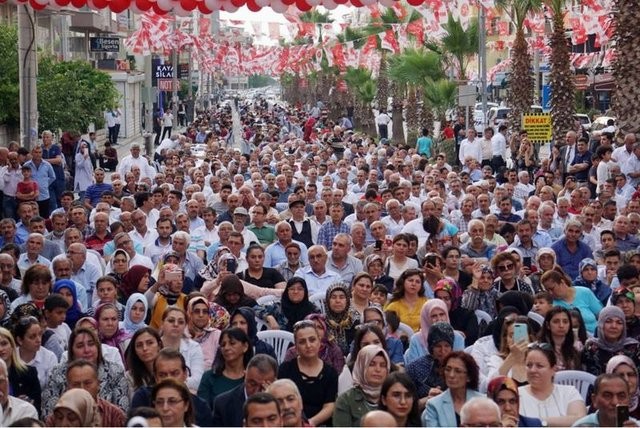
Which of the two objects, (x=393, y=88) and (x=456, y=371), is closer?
(x=456, y=371)

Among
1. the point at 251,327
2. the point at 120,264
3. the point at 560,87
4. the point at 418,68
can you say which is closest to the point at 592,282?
the point at 251,327

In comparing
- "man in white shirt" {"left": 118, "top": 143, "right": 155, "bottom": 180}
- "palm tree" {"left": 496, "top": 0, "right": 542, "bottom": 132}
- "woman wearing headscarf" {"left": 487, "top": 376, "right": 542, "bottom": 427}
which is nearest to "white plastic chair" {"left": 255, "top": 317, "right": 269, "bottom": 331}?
"woman wearing headscarf" {"left": 487, "top": 376, "right": 542, "bottom": 427}

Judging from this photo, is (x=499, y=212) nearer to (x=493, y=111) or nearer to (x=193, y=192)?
(x=193, y=192)

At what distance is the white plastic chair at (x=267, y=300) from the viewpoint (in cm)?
1237

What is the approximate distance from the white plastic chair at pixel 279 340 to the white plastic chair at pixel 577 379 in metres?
2.40

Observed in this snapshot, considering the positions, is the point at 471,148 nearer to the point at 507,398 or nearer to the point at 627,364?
the point at 627,364

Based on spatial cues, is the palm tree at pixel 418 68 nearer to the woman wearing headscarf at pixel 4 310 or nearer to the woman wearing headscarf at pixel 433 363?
the woman wearing headscarf at pixel 4 310

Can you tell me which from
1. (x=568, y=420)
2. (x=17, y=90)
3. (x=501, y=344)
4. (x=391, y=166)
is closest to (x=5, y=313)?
(x=501, y=344)

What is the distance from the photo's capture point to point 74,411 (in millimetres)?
7500

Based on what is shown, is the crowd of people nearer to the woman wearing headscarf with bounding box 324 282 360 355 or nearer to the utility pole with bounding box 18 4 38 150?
the woman wearing headscarf with bounding box 324 282 360 355

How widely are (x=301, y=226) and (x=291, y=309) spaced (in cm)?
597

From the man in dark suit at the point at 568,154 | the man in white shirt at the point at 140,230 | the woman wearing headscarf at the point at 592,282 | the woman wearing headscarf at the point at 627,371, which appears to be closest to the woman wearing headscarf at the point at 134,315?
the woman wearing headscarf at the point at 627,371

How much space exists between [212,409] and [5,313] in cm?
312

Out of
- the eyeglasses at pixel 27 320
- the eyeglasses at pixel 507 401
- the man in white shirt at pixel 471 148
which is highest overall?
the man in white shirt at pixel 471 148
